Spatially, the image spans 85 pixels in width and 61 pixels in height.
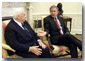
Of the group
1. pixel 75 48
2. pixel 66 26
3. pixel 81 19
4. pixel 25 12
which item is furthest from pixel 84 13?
pixel 25 12

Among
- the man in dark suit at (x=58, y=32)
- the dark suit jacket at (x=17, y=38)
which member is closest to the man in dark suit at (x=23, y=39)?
the dark suit jacket at (x=17, y=38)

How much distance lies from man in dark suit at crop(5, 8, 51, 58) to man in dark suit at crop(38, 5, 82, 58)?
16cm

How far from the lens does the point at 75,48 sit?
225cm

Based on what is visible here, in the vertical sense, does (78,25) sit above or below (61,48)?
above

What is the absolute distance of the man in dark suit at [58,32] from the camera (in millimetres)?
2246

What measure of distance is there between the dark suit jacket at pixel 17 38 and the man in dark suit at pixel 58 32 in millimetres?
242

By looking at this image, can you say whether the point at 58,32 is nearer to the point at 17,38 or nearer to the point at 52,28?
A: the point at 52,28

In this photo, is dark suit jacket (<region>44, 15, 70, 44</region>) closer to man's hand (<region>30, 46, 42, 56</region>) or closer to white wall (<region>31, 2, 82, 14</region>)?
white wall (<region>31, 2, 82, 14</region>)

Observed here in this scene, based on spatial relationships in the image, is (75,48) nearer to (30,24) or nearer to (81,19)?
(81,19)

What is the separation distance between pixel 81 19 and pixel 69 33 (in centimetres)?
28

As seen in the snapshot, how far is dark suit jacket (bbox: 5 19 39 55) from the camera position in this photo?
2186mm

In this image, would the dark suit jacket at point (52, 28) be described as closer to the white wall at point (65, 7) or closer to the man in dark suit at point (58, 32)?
the man in dark suit at point (58, 32)

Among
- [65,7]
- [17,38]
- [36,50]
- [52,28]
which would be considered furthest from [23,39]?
[65,7]

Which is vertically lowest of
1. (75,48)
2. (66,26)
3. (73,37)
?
(75,48)
